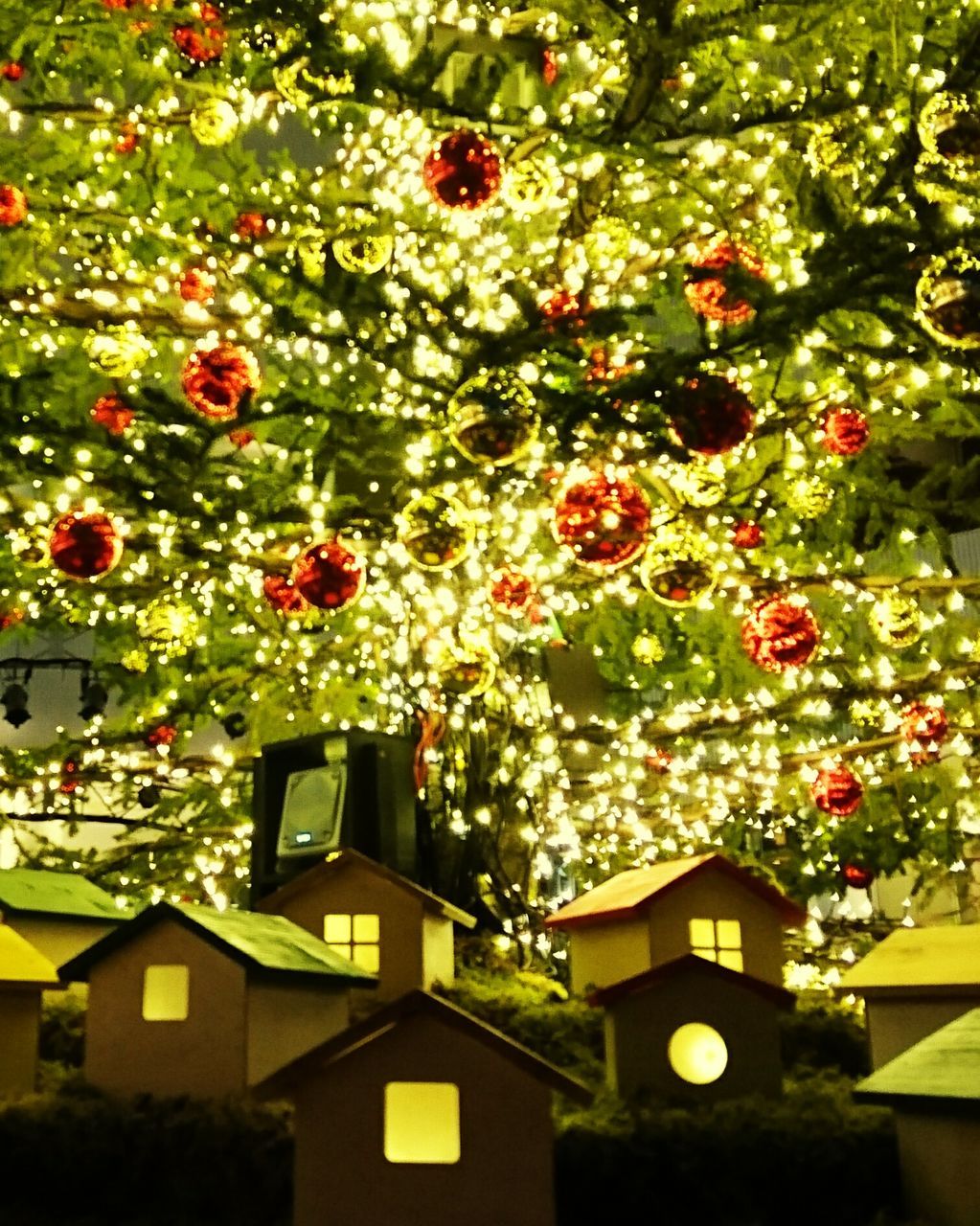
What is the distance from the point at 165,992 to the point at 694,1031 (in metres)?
1.96

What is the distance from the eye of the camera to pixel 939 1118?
12.0 feet

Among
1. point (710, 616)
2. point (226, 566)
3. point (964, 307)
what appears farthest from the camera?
point (710, 616)

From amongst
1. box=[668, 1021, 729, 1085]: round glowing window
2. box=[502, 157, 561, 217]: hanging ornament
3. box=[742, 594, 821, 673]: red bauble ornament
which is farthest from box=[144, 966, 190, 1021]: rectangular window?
box=[502, 157, 561, 217]: hanging ornament

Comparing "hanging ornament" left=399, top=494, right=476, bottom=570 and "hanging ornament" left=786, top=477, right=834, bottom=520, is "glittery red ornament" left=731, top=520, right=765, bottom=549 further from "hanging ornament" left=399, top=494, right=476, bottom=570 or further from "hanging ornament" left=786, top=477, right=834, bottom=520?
"hanging ornament" left=399, top=494, right=476, bottom=570

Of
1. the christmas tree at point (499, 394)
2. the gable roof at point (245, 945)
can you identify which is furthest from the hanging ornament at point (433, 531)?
the gable roof at point (245, 945)

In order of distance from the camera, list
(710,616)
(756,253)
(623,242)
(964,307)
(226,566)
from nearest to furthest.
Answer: (964,307) < (756,253) < (226,566) < (623,242) < (710,616)

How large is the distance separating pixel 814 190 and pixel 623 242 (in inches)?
105

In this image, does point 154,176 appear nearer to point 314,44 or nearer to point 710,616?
point 314,44

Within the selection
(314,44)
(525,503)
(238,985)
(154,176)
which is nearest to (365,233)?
(314,44)

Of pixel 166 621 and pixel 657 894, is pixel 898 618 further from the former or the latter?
pixel 166 621

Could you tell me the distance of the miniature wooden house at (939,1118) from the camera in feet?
11.6

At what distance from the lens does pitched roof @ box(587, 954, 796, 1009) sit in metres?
4.46

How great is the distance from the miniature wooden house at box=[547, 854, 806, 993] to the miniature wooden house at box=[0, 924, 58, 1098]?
2325 mm

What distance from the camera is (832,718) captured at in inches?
433
